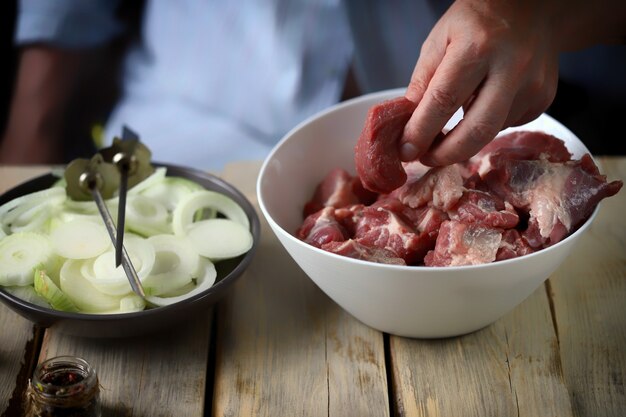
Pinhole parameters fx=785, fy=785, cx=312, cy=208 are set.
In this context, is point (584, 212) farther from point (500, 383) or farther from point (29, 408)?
point (29, 408)

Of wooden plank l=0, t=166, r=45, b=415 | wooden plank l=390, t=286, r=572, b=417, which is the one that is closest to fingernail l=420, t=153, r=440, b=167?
wooden plank l=390, t=286, r=572, b=417

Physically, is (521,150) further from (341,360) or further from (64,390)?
(64,390)

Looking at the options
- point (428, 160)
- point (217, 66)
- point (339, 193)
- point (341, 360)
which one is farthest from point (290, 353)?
point (217, 66)

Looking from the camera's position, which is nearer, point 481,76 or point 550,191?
point 481,76

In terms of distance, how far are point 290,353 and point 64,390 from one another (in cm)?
47

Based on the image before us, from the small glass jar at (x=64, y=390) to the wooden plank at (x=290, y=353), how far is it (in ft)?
0.81

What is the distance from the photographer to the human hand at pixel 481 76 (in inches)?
56.1

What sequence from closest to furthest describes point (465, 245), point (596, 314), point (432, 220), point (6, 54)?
point (465, 245)
point (432, 220)
point (596, 314)
point (6, 54)

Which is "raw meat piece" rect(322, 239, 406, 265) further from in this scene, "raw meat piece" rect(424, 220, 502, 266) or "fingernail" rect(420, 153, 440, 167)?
"fingernail" rect(420, 153, 440, 167)

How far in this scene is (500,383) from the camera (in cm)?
155

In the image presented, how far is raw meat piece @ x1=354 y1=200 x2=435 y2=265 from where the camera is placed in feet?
5.15

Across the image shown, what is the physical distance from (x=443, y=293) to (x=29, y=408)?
792 mm

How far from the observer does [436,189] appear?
1.61 metres

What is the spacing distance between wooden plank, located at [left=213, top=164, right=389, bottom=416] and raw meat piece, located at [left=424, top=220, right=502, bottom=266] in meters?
0.27
